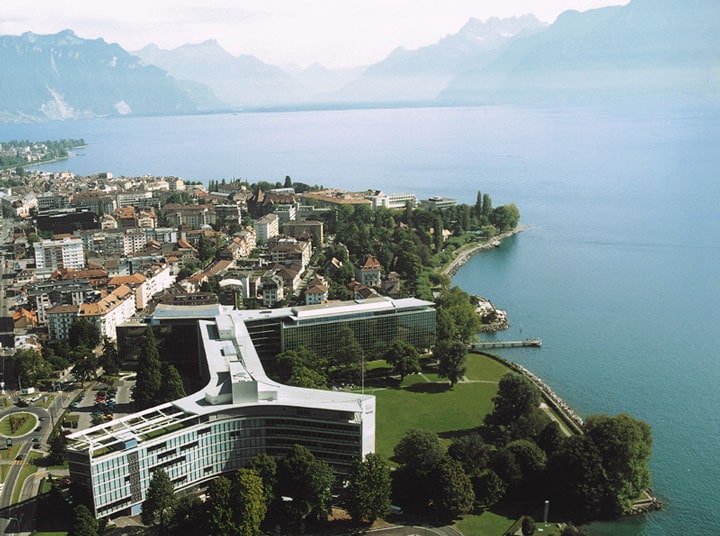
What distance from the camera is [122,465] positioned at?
11352 millimetres

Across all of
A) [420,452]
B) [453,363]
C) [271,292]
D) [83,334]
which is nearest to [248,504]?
[420,452]

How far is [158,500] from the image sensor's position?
1130 centimetres

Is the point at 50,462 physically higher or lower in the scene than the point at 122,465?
lower

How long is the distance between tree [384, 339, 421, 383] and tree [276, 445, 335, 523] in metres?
5.44

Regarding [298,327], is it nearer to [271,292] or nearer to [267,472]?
[271,292]

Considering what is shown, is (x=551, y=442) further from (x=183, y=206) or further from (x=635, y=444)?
(x=183, y=206)

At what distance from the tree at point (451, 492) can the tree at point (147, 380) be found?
22.4 ft

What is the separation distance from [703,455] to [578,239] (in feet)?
69.0

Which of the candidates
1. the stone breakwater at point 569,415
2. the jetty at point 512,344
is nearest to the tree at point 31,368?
the stone breakwater at point 569,415

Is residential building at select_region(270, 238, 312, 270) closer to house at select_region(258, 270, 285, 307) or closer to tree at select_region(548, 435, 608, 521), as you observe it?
house at select_region(258, 270, 285, 307)

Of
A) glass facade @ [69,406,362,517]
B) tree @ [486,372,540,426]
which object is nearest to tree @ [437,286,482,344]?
tree @ [486,372,540,426]

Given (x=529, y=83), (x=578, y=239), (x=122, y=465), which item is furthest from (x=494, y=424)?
(x=529, y=83)

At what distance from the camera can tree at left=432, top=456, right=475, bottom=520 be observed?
11.6 metres

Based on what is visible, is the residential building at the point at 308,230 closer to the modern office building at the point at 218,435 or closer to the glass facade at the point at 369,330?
the glass facade at the point at 369,330
